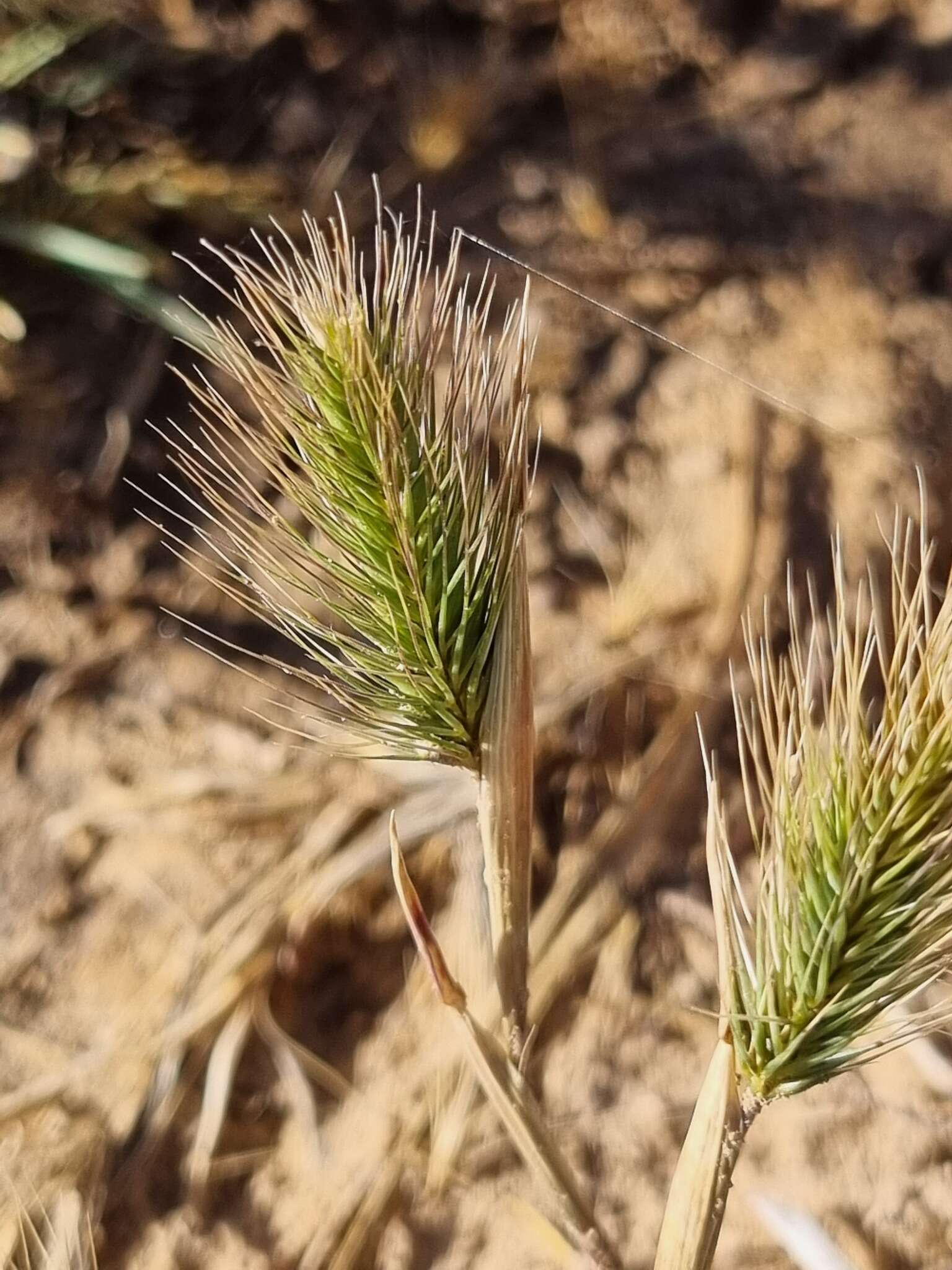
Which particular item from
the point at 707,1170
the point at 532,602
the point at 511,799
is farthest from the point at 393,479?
the point at 532,602

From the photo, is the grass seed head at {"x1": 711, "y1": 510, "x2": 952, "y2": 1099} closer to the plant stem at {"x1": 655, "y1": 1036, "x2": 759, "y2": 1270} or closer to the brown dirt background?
the plant stem at {"x1": 655, "y1": 1036, "x2": 759, "y2": 1270}

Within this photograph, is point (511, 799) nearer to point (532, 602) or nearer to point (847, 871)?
point (847, 871)

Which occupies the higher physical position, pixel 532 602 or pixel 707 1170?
pixel 532 602

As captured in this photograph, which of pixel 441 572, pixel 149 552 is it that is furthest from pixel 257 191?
pixel 441 572

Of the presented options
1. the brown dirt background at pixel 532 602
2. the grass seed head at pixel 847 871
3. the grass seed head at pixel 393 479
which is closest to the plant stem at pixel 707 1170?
the grass seed head at pixel 847 871

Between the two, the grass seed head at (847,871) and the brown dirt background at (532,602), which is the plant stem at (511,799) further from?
the brown dirt background at (532,602)

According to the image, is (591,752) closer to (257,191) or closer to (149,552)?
(149,552)
